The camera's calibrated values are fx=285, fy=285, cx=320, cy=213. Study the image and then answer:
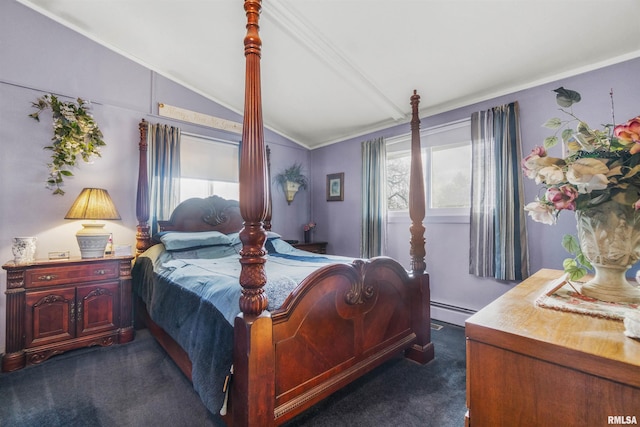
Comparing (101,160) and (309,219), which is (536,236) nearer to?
(309,219)

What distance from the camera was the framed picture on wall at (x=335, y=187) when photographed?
4328 millimetres

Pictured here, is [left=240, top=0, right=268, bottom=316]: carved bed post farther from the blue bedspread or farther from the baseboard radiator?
the baseboard radiator

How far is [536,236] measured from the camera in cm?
260

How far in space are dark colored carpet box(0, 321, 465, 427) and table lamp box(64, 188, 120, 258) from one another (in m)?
0.89

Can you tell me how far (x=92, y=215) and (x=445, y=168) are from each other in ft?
11.9

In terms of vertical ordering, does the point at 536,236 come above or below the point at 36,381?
above

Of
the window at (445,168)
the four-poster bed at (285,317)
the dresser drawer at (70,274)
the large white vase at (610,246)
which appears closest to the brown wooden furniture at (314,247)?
the window at (445,168)

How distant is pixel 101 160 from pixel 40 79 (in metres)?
0.83

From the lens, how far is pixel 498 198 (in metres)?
2.77

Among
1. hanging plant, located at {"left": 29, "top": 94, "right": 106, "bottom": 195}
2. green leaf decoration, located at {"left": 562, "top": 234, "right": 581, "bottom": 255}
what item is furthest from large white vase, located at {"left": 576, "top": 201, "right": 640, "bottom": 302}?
hanging plant, located at {"left": 29, "top": 94, "right": 106, "bottom": 195}

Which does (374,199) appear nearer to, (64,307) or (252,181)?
(252,181)

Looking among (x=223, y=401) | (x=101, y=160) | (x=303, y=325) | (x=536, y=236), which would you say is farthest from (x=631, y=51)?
(x=101, y=160)

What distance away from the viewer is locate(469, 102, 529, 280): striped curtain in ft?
8.69

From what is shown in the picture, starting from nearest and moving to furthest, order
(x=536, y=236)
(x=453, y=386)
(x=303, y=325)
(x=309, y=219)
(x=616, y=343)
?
(x=616, y=343)
(x=303, y=325)
(x=453, y=386)
(x=536, y=236)
(x=309, y=219)
